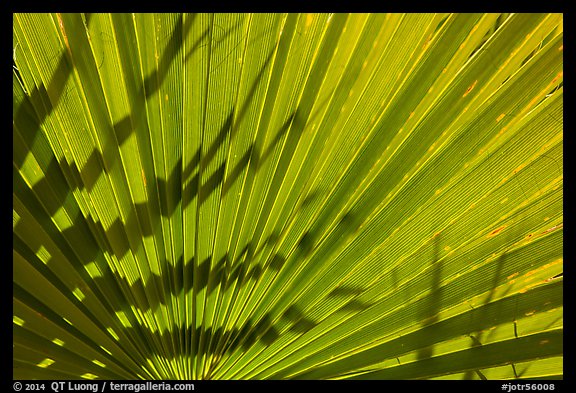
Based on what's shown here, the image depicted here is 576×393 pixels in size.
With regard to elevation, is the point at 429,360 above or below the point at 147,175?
below

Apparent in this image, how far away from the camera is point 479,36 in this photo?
A: 0.73 meters

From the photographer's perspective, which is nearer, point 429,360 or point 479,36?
point 479,36

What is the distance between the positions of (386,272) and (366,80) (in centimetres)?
47

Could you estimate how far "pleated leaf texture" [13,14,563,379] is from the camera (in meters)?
0.74

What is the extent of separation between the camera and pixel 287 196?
833mm

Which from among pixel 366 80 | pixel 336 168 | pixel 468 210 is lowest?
pixel 468 210

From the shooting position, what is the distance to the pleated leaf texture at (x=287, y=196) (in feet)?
2.42

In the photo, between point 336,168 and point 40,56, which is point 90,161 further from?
point 336,168

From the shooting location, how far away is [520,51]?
74 centimetres

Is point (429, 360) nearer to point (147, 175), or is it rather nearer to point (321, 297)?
point (321, 297)

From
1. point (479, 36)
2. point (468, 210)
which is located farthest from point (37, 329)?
point (479, 36)

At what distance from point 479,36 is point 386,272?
579 millimetres

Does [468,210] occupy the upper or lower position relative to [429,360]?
upper

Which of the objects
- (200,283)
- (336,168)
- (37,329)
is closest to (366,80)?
(336,168)
